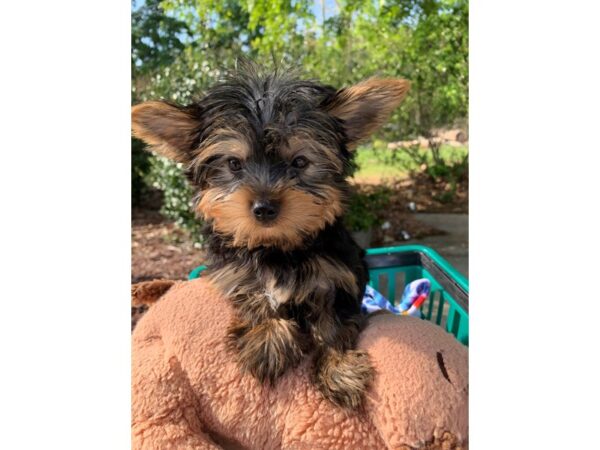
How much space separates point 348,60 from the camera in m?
4.69

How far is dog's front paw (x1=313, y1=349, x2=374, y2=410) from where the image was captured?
1.81 metres

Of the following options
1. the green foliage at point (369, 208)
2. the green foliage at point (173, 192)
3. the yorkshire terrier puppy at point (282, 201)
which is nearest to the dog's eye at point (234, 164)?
the yorkshire terrier puppy at point (282, 201)

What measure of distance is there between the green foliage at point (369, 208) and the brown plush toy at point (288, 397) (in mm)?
3122

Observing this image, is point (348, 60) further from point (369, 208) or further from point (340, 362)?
point (340, 362)

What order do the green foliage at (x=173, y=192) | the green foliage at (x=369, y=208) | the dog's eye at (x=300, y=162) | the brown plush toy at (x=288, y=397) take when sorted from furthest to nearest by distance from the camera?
the green foliage at (x=369, y=208), the green foliage at (x=173, y=192), the dog's eye at (x=300, y=162), the brown plush toy at (x=288, y=397)

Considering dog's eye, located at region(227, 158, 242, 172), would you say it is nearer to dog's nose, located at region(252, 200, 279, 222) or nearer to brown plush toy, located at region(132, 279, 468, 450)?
dog's nose, located at region(252, 200, 279, 222)

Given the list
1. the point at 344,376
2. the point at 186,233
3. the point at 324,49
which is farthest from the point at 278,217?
the point at 186,233

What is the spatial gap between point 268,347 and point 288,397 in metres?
0.18

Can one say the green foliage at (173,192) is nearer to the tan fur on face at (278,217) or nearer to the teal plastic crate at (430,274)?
the teal plastic crate at (430,274)

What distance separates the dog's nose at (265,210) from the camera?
1.76 m

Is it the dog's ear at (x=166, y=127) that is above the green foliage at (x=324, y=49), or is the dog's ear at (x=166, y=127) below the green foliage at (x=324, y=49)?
below
